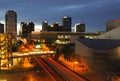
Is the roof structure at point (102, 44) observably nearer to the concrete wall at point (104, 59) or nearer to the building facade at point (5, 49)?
the concrete wall at point (104, 59)

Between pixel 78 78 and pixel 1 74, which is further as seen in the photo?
pixel 1 74

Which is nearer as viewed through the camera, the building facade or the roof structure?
the building facade

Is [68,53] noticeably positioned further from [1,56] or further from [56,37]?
[56,37]

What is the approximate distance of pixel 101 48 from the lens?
7100 cm

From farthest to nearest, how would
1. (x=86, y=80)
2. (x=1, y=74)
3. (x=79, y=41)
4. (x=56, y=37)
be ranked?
(x=56, y=37)
(x=79, y=41)
(x=1, y=74)
(x=86, y=80)

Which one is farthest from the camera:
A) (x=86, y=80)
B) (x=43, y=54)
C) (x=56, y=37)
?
(x=56, y=37)

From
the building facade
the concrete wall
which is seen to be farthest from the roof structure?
the building facade

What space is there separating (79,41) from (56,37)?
11270 cm

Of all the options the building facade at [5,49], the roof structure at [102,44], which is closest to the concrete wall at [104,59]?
the roof structure at [102,44]

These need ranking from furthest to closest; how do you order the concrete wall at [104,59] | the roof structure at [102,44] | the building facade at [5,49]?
the roof structure at [102,44]
the building facade at [5,49]
the concrete wall at [104,59]

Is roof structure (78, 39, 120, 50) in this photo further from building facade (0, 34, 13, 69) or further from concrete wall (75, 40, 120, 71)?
building facade (0, 34, 13, 69)

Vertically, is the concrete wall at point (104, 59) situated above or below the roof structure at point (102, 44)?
below

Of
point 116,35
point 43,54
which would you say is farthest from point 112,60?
point 43,54

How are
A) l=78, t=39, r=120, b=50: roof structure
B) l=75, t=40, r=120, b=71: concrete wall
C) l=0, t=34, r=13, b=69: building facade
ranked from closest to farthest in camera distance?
l=75, t=40, r=120, b=71: concrete wall → l=0, t=34, r=13, b=69: building facade → l=78, t=39, r=120, b=50: roof structure
